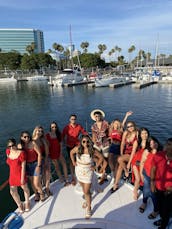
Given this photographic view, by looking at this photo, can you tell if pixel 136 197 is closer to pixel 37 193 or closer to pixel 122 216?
pixel 122 216

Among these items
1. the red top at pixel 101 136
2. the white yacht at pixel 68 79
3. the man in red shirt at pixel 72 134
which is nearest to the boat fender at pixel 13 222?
the man in red shirt at pixel 72 134

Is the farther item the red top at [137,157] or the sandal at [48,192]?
the sandal at [48,192]

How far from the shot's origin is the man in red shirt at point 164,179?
11.2 feet

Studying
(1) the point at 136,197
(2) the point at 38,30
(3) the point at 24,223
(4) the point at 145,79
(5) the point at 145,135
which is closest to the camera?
(3) the point at 24,223

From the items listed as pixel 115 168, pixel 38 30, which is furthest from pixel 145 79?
pixel 38 30

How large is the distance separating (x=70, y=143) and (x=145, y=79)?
5490 centimetres

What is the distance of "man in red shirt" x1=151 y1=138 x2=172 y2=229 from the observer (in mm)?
3422

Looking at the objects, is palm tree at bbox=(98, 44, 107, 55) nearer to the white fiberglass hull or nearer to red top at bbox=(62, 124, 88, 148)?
the white fiberglass hull

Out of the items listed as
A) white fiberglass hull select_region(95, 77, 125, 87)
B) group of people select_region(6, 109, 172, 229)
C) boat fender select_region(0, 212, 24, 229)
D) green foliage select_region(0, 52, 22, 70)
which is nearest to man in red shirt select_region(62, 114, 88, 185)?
group of people select_region(6, 109, 172, 229)

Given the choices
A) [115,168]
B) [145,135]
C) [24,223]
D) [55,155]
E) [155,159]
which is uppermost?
[145,135]

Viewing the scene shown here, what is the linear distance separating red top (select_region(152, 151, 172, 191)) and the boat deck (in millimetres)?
908

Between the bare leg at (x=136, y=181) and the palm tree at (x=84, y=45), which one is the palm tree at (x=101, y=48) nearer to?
the palm tree at (x=84, y=45)

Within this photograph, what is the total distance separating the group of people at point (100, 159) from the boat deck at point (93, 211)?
158 mm

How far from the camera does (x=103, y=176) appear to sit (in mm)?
5301
